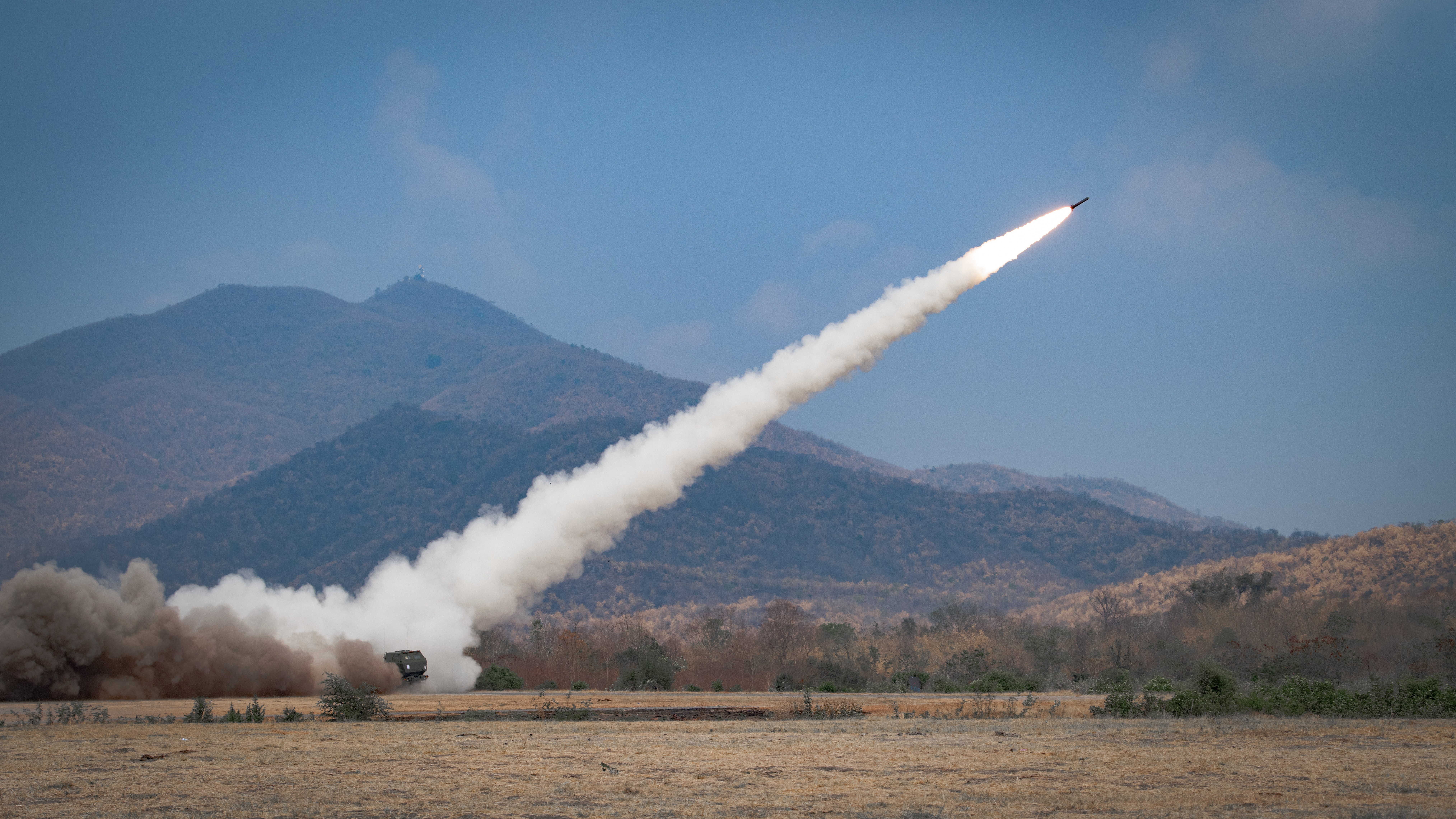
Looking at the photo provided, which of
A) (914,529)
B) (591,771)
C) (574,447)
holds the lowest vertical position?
(591,771)

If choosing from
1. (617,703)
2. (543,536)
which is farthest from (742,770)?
(543,536)

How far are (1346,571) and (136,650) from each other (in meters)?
89.2

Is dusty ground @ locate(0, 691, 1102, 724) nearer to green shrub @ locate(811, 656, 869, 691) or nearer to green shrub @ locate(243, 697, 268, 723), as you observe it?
green shrub @ locate(243, 697, 268, 723)

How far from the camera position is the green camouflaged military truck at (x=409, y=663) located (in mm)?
41844

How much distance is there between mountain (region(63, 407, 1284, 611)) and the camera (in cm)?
15038

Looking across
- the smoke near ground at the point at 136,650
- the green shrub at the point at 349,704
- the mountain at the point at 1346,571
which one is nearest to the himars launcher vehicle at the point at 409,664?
the smoke near ground at the point at 136,650

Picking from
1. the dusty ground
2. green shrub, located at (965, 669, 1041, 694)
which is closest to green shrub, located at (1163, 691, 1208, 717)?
the dusty ground

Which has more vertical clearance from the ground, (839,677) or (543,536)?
(543,536)

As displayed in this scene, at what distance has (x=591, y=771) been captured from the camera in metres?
19.1

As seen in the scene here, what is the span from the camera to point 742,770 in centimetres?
1905

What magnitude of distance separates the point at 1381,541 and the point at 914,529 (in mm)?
81331

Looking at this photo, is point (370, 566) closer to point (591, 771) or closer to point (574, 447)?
point (574, 447)

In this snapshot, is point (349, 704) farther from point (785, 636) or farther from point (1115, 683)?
point (785, 636)

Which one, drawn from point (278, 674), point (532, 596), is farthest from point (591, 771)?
point (532, 596)
